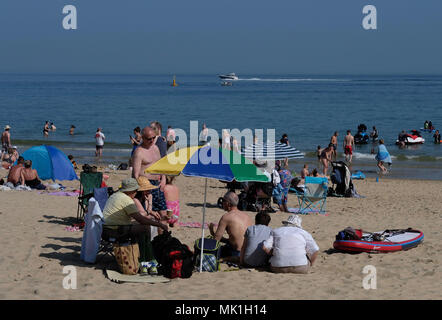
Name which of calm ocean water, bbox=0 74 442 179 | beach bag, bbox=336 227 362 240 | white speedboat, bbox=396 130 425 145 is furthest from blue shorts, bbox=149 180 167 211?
white speedboat, bbox=396 130 425 145

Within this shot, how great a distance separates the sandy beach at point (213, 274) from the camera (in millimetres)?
6168

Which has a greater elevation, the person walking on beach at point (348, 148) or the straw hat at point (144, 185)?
the straw hat at point (144, 185)

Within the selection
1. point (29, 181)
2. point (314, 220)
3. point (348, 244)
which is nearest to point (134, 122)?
point (29, 181)

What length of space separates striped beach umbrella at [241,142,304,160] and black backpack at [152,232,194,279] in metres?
6.18

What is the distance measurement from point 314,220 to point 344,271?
3918mm

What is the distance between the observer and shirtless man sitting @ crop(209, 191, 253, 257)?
7.45 meters

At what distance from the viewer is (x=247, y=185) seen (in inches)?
494

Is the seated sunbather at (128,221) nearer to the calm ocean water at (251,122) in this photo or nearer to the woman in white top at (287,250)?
the woman in white top at (287,250)

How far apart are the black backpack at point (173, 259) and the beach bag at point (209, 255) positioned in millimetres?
424

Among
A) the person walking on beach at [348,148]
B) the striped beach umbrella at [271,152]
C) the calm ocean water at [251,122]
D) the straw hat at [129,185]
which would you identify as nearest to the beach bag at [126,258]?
the straw hat at [129,185]

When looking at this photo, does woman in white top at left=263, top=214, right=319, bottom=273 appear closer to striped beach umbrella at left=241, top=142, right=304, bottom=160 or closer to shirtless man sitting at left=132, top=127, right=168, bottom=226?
shirtless man sitting at left=132, top=127, right=168, bottom=226

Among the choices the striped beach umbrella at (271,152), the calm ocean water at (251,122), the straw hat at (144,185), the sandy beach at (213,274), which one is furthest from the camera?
the calm ocean water at (251,122)
